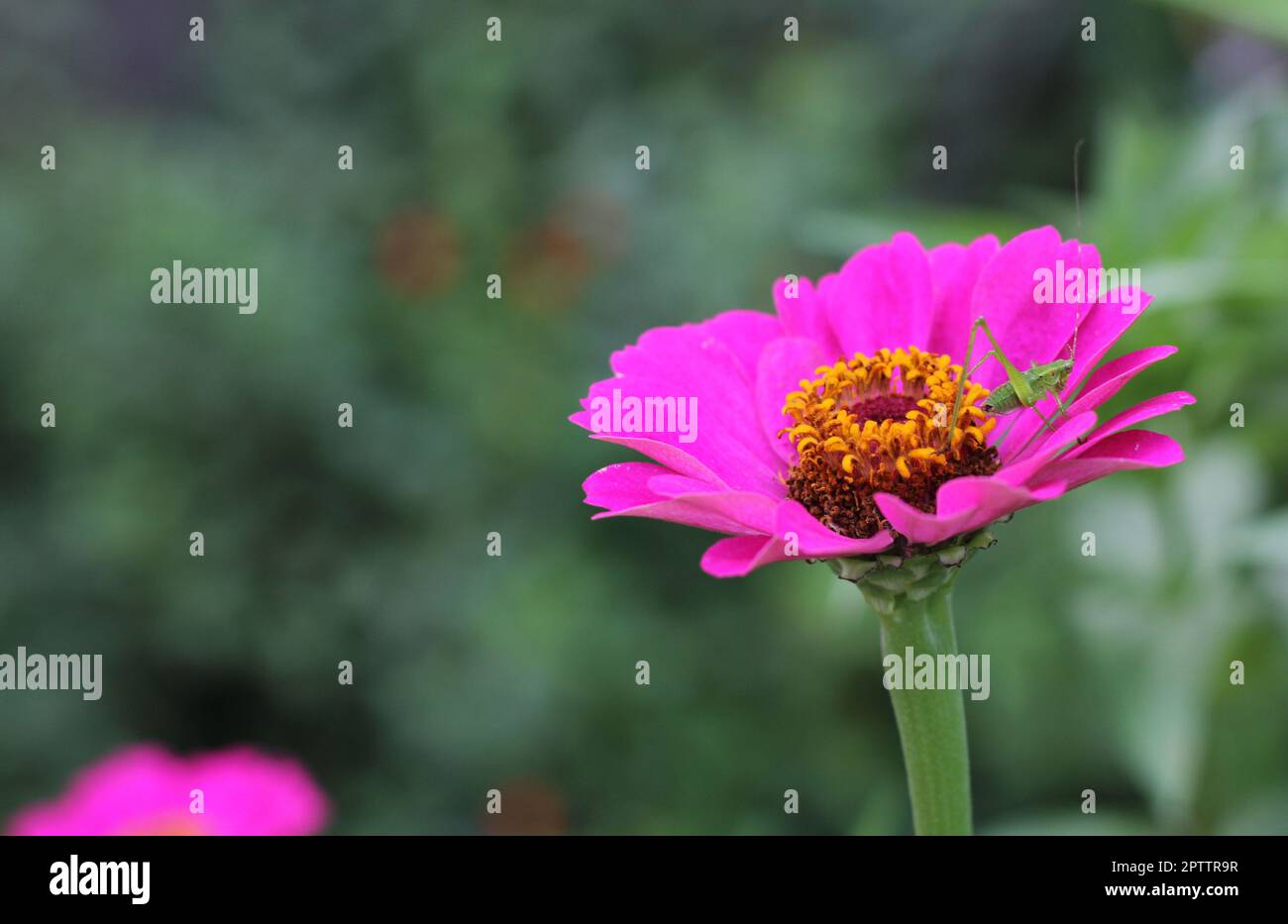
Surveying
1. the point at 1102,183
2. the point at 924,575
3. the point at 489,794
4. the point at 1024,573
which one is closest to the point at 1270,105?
the point at 1102,183

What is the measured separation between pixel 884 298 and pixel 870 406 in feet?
0.22

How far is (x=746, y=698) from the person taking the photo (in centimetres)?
224

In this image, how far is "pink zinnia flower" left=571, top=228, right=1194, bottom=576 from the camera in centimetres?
62

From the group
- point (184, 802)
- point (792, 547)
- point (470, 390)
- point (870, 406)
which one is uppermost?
point (470, 390)

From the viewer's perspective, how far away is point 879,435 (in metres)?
0.74

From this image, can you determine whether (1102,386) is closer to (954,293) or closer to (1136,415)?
(1136,415)

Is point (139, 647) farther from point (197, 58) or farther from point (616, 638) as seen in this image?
point (197, 58)

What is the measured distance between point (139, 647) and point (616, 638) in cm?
87

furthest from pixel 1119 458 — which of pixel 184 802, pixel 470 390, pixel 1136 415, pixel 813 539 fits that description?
pixel 470 390

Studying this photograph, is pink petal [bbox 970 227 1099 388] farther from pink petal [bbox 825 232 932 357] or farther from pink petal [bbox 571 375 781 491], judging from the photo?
pink petal [bbox 571 375 781 491]

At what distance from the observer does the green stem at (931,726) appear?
631mm

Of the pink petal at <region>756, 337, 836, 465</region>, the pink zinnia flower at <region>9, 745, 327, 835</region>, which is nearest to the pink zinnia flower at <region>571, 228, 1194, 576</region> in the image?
the pink petal at <region>756, 337, 836, 465</region>

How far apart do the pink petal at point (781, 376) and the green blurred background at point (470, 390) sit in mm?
A: 771

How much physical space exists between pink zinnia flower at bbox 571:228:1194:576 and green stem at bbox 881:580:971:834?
0.13 ft
